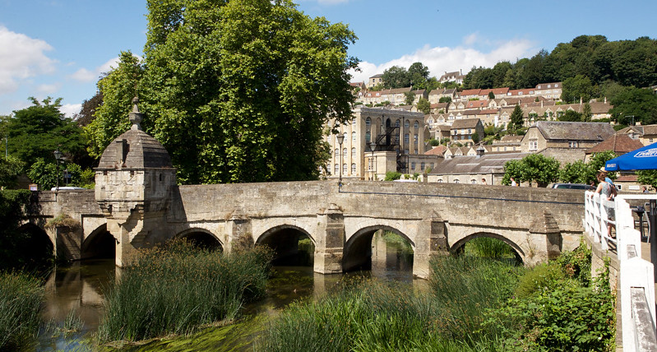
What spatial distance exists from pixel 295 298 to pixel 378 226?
15.8 feet

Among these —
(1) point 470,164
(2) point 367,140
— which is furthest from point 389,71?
(1) point 470,164

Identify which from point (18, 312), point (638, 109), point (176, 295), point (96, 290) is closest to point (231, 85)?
point (96, 290)

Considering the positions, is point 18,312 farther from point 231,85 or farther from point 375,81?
point 375,81

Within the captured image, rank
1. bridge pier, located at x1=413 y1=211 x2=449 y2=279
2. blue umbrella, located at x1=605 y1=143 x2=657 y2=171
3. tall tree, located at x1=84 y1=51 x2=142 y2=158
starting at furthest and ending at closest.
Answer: tall tree, located at x1=84 y1=51 x2=142 y2=158 → bridge pier, located at x1=413 y1=211 x2=449 y2=279 → blue umbrella, located at x1=605 y1=143 x2=657 y2=171

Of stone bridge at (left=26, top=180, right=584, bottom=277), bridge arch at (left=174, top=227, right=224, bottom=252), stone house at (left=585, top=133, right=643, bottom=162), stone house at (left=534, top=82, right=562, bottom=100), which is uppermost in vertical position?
stone house at (left=534, top=82, right=562, bottom=100)

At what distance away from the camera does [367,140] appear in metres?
80.9

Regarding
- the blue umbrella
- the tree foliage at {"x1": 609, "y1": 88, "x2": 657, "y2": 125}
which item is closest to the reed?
the blue umbrella

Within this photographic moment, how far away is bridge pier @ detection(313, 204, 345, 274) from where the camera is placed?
21.0 metres

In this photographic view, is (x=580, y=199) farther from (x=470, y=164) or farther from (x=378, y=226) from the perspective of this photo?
(x=470, y=164)

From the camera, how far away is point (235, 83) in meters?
24.2

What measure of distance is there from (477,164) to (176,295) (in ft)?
113

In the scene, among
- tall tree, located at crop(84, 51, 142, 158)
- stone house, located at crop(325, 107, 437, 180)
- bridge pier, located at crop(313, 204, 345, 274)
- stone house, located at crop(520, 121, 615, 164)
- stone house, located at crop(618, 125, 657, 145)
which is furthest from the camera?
stone house, located at crop(325, 107, 437, 180)

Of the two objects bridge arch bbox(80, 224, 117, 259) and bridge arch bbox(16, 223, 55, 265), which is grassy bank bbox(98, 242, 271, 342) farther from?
bridge arch bbox(16, 223, 55, 265)

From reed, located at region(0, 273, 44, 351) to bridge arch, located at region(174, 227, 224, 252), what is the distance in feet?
28.6
